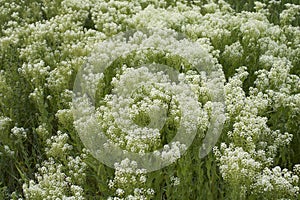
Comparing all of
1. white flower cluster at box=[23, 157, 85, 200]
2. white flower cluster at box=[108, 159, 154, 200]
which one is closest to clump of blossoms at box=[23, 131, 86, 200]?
white flower cluster at box=[23, 157, 85, 200]

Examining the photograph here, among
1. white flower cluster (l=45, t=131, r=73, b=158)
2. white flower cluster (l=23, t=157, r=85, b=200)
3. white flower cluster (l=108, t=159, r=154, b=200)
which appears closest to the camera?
white flower cluster (l=108, t=159, r=154, b=200)

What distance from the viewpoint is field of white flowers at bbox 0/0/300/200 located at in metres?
3.41

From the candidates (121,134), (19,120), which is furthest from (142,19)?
(121,134)

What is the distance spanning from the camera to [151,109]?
3730 mm

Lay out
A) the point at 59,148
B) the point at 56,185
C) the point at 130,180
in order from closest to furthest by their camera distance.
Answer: the point at 130,180
the point at 56,185
the point at 59,148

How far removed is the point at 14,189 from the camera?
413cm

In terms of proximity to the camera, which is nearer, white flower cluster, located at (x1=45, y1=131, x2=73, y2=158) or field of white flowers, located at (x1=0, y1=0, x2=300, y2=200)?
field of white flowers, located at (x1=0, y1=0, x2=300, y2=200)

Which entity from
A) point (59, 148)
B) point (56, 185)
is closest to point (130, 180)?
point (56, 185)

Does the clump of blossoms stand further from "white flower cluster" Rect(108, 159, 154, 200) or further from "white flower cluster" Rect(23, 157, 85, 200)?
"white flower cluster" Rect(108, 159, 154, 200)

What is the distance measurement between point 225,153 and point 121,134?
0.76 metres

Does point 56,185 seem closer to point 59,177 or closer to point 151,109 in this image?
point 59,177

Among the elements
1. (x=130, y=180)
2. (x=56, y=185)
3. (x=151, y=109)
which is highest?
(x=151, y=109)

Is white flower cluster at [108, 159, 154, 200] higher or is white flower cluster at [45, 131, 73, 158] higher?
white flower cluster at [108, 159, 154, 200]

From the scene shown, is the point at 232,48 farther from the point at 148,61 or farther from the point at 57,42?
the point at 57,42
